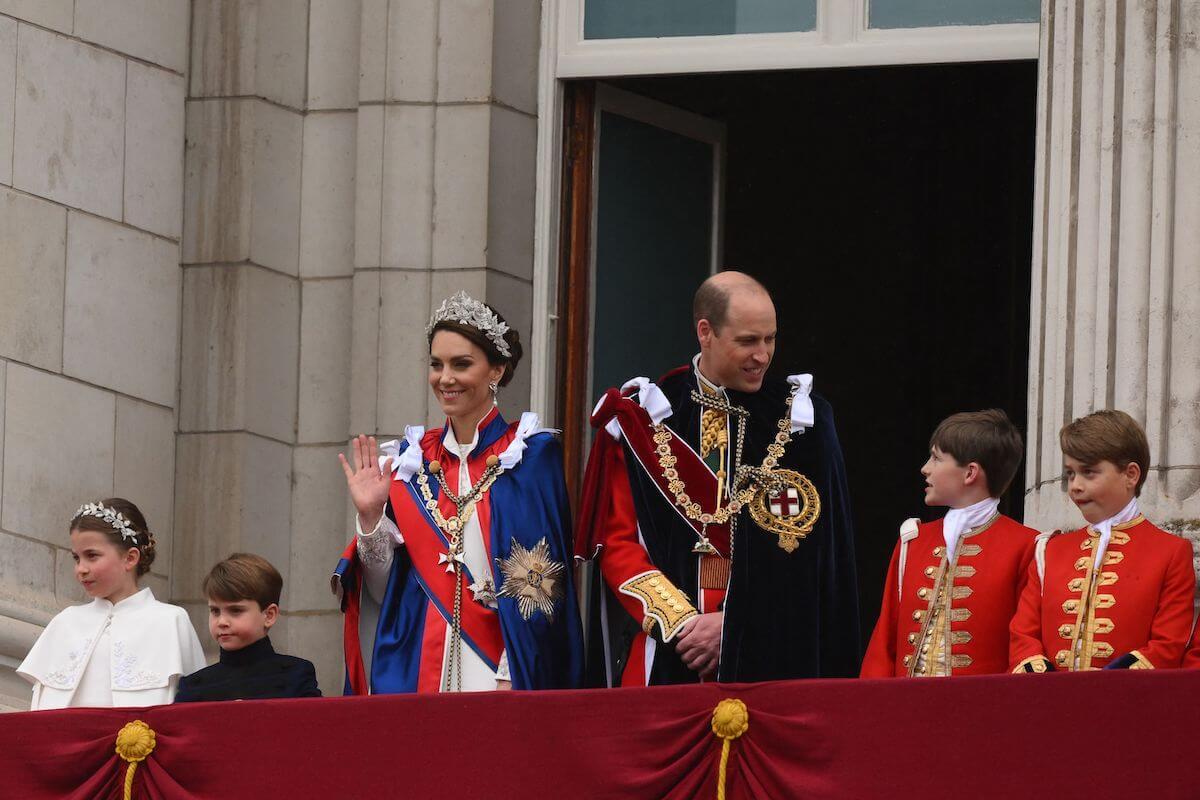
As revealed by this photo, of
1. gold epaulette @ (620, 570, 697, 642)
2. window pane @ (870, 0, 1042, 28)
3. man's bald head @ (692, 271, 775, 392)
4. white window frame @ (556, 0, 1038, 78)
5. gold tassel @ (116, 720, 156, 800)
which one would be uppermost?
window pane @ (870, 0, 1042, 28)

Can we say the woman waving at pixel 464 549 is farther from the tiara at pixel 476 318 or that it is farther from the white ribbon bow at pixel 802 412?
the white ribbon bow at pixel 802 412

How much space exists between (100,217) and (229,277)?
647 mm

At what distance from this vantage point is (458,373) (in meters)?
7.11

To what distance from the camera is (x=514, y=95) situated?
9.35 m

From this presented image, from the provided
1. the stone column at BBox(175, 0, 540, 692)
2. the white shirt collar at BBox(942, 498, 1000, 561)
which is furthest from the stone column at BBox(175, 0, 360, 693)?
the white shirt collar at BBox(942, 498, 1000, 561)

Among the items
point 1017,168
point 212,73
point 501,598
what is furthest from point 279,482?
point 1017,168

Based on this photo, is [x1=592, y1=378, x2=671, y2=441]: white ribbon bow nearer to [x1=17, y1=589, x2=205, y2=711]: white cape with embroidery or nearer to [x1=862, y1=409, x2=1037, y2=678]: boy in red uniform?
[x1=862, y1=409, x2=1037, y2=678]: boy in red uniform

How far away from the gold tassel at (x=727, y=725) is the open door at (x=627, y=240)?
3.41 metres

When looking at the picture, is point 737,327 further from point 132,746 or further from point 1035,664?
point 132,746

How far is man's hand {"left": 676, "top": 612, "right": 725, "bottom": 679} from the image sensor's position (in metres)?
6.61

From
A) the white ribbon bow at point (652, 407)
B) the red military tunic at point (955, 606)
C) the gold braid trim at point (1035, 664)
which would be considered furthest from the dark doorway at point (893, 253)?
the gold braid trim at point (1035, 664)

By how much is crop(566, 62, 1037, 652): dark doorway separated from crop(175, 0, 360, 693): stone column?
339cm

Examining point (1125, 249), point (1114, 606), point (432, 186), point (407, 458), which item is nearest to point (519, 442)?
point (407, 458)

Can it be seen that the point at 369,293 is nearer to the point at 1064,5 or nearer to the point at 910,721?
the point at 1064,5
